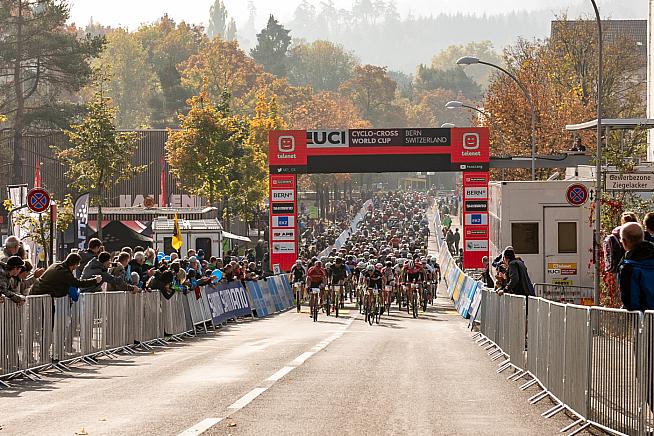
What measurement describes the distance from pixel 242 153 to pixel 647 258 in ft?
195

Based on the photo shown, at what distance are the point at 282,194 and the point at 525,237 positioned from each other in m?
19.9

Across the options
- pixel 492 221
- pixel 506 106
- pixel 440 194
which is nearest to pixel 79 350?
pixel 492 221

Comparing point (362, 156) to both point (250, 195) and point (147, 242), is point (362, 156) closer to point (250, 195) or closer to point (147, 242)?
point (147, 242)

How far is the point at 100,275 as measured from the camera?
2120cm

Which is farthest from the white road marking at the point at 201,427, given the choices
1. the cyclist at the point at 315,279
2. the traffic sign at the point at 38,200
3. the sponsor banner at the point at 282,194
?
the sponsor banner at the point at 282,194

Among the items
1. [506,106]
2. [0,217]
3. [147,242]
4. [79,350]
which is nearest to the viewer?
[79,350]

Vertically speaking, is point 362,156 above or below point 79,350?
above

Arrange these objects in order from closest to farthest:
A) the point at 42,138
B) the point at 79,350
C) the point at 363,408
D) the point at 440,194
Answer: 1. the point at 363,408
2. the point at 79,350
3. the point at 42,138
4. the point at 440,194

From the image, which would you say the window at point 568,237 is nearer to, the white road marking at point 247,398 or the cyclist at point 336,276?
the cyclist at point 336,276

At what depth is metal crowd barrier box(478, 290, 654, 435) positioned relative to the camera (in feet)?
35.0

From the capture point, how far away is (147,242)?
51938 mm

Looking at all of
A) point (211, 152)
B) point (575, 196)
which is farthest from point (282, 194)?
point (575, 196)

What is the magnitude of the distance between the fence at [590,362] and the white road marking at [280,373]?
2808 millimetres

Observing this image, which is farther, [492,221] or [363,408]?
[492,221]
